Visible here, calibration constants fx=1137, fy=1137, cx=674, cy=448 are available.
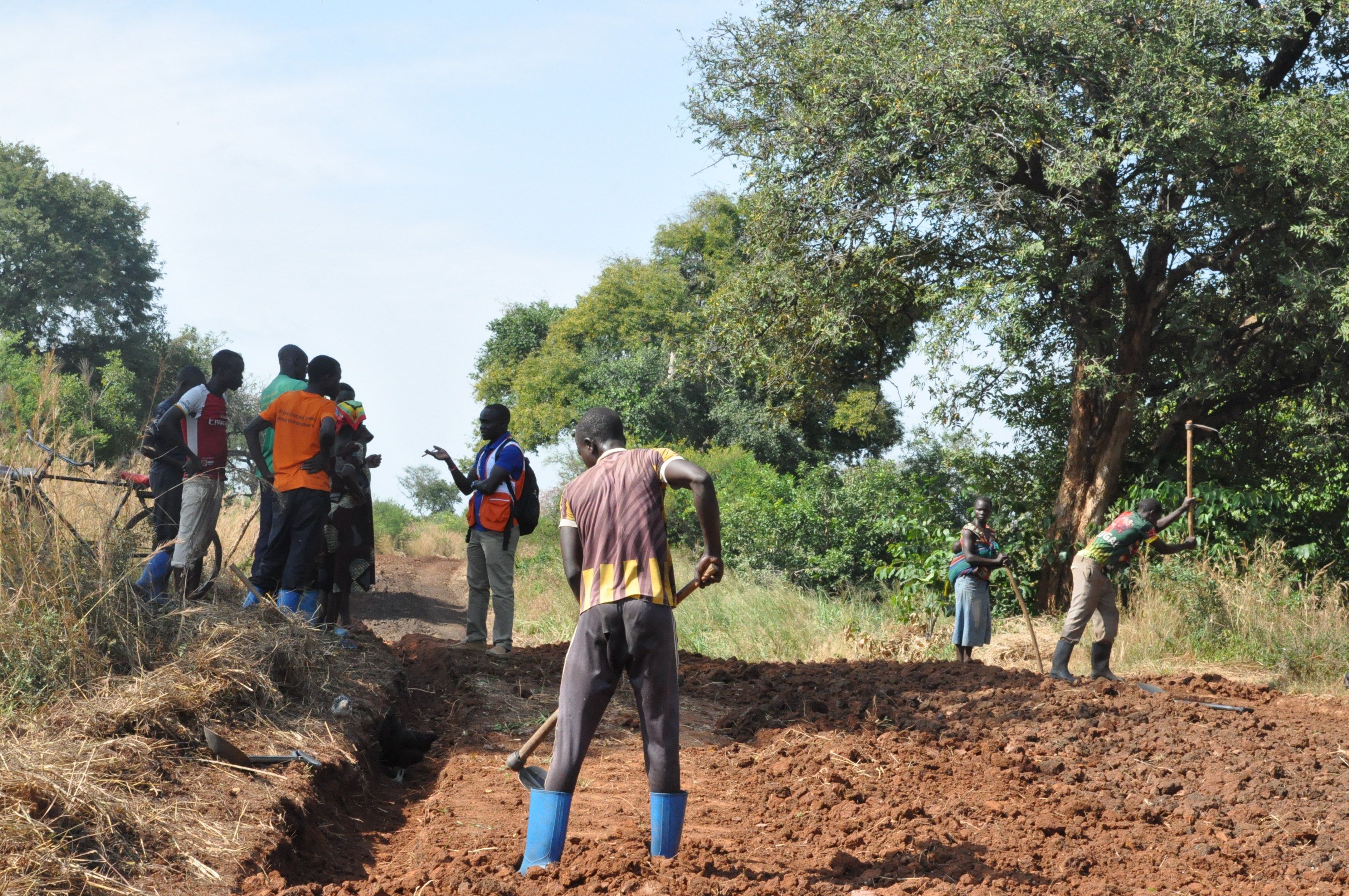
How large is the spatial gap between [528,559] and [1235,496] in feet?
45.7

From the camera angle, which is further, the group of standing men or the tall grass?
the tall grass

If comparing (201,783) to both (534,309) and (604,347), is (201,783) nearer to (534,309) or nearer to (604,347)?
(604,347)

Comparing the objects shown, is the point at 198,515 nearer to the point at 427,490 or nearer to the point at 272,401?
the point at 272,401

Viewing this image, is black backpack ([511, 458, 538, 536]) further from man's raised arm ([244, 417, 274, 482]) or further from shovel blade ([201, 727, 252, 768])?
shovel blade ([201, 727, 252, 768])

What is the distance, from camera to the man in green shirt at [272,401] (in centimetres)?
765

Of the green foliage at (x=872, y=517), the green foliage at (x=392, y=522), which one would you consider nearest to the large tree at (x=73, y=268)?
the green foliage at (x=392, y=522)

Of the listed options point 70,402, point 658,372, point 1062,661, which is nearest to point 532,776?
point 1062,661

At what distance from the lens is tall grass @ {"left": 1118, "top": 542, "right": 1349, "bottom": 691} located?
11.0 metres

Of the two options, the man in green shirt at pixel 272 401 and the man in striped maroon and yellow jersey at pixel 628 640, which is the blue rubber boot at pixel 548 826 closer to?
the man in striped maroon and yellow jersey at pixel 628 640

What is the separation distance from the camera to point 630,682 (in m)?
4.25

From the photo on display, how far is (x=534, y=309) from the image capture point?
137ft

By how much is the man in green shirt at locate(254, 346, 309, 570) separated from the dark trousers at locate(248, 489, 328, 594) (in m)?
0.09

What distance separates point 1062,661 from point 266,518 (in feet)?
21.2

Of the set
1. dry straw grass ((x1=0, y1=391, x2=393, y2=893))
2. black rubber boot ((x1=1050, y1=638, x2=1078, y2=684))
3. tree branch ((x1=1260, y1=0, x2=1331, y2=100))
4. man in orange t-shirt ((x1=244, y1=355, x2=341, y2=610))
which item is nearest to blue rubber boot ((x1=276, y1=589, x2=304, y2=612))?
man in orange t-shirt ((x1=244, y1=355, x2=341, y2=610))
